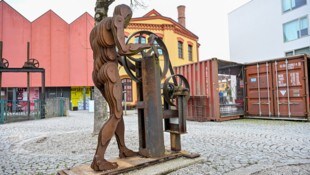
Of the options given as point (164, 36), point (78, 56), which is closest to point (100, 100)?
point (164, 36)

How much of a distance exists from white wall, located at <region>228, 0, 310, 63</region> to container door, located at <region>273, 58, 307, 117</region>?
11677 mm

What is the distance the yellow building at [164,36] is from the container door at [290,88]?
12000 mm

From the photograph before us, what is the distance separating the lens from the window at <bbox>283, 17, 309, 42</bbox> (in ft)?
63.6

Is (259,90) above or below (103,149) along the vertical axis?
above

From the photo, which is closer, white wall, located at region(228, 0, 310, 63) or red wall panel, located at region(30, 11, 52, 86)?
white wall, located at region(228, 0, 310, 63)

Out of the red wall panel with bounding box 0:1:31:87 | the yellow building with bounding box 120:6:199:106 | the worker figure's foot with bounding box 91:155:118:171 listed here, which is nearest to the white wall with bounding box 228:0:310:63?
the yellow building with bounding box 120:6:199:106

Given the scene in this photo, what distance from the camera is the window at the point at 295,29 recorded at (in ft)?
63.6

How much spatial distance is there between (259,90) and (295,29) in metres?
13.0

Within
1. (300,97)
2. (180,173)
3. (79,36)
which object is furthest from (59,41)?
(180,173)

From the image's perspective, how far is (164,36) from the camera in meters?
21.4

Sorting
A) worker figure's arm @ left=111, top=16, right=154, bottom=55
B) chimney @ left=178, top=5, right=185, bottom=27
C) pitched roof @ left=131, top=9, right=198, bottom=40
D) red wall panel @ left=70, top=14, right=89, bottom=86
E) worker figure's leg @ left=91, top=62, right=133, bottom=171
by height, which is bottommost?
worker figure's leg @ left=91, top=62, right=133, bottom=171

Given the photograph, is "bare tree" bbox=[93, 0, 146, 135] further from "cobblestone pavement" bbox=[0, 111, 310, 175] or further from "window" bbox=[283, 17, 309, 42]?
"window" bbox=[283, 17, 309, 42]

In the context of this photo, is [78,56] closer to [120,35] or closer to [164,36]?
[164,36]

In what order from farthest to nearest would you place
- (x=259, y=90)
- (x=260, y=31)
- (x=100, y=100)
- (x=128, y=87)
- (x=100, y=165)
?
(x=260, y=31), (x=128, y=87), (x=259, y=90), (x=100, y=100), (x=100, y=165)
